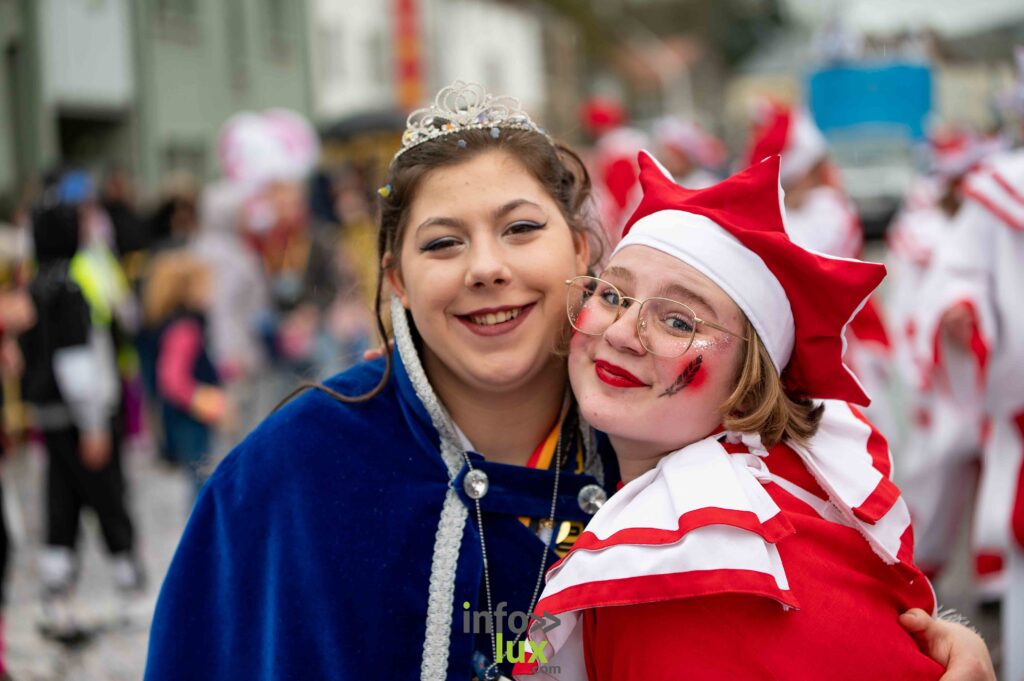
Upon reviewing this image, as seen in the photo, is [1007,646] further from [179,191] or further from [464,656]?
[179,191]

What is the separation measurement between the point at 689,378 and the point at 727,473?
20 cm

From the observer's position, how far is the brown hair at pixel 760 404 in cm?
199

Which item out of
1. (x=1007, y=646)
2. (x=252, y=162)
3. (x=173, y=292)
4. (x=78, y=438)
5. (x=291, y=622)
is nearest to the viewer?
(x=291, y=622)

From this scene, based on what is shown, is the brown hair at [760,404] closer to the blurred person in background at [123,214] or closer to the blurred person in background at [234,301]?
the blurred person in background at [234,301]

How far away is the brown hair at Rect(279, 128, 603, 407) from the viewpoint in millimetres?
2355

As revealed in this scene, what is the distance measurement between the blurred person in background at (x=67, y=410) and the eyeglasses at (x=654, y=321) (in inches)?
153

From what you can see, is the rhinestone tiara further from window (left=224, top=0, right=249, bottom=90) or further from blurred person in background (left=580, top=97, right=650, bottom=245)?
window (left=224, top=0, right=249, bottom=90)

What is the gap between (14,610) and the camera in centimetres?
564

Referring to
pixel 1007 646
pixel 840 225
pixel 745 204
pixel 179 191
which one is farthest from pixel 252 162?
pixel 745 204

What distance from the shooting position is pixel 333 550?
2.23m

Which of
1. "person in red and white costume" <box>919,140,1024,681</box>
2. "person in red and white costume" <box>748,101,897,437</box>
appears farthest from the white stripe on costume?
"person in red and white costume" <box>748,101,897,437</box>

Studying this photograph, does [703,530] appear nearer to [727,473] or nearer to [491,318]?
[727,473]

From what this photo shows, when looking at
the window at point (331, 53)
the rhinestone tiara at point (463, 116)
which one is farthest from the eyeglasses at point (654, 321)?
the window at point (331, 53)

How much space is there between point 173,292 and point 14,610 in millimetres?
2169
